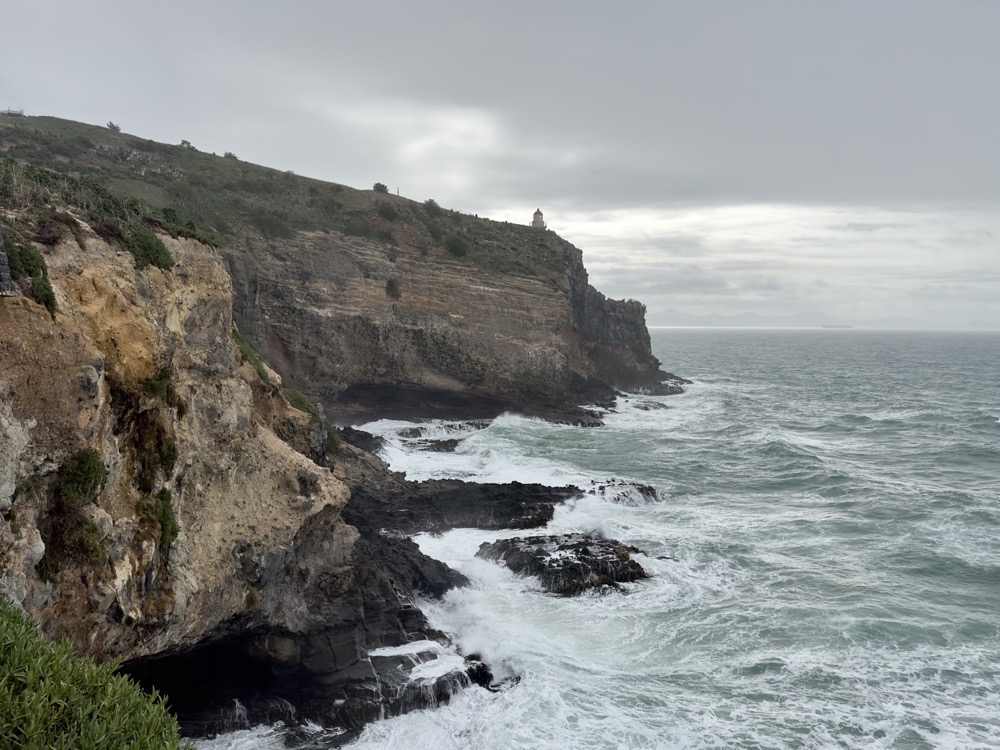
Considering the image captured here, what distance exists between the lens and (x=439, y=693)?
46.8 ft

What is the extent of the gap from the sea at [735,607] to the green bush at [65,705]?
7.20m

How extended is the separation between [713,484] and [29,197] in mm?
27512

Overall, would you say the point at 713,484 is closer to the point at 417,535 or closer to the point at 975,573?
the point at 975,573

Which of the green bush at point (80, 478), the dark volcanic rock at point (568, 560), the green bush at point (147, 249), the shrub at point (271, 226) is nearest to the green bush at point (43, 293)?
the green bush at point (80, 478)

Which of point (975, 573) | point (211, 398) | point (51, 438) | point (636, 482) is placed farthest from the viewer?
point (636, 482)

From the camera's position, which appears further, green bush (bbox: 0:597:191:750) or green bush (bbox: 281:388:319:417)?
green bush (bbox: 281:388:319:417)

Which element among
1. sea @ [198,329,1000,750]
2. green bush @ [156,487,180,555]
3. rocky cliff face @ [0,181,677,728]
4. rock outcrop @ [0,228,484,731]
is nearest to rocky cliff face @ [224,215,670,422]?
sea @ [198,329,1000,750]

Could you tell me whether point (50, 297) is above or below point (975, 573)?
above

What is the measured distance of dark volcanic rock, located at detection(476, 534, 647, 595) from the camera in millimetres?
19859

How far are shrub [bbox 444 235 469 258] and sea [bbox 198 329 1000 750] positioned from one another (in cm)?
1323

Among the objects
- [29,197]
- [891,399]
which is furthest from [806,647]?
[891,399]

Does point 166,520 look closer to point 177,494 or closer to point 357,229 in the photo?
point 177,494

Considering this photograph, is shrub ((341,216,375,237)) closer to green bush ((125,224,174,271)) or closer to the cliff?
the cliff

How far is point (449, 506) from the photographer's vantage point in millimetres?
24641
